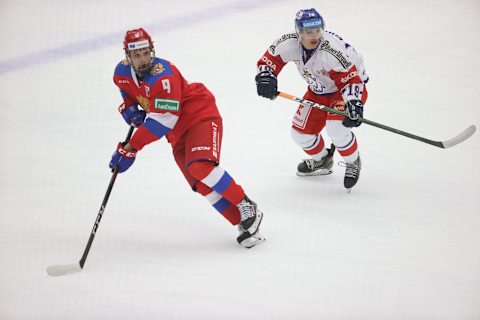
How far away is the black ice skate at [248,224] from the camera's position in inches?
130

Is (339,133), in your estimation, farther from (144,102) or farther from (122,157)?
(122,157)

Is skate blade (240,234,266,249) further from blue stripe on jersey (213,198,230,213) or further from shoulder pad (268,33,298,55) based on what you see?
shoulder pad (268,33,298,55)

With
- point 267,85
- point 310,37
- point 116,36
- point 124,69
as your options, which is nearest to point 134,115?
point 124,69

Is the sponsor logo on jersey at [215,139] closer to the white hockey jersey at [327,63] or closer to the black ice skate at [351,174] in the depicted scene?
the white hockey jersey at [327,63]

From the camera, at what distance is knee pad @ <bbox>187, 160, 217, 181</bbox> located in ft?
10.5

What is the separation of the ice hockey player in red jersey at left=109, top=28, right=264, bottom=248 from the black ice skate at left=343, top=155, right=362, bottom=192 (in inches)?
29.6

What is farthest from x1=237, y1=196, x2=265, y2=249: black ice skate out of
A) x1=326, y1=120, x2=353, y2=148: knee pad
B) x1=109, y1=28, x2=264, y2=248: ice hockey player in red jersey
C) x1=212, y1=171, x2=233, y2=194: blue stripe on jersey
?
x1=326, y1=120, x2=353, y2=148: knee pad

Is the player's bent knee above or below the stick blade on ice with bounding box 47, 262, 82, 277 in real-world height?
above

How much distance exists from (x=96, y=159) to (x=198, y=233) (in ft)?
3.62

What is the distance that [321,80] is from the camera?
3.80 m

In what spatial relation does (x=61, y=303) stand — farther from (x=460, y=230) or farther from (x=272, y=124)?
(x=272, y=124)

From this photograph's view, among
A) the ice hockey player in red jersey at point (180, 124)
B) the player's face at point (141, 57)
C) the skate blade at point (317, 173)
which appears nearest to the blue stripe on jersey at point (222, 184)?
the ice hockey player in red jersey at point (180, 124)

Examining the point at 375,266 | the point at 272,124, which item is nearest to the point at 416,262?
the point at 375,266

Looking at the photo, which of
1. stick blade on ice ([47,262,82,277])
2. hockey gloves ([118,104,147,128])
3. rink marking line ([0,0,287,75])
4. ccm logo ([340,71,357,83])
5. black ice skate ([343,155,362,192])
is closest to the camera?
stick blade on ice ([47,262,82,277])
